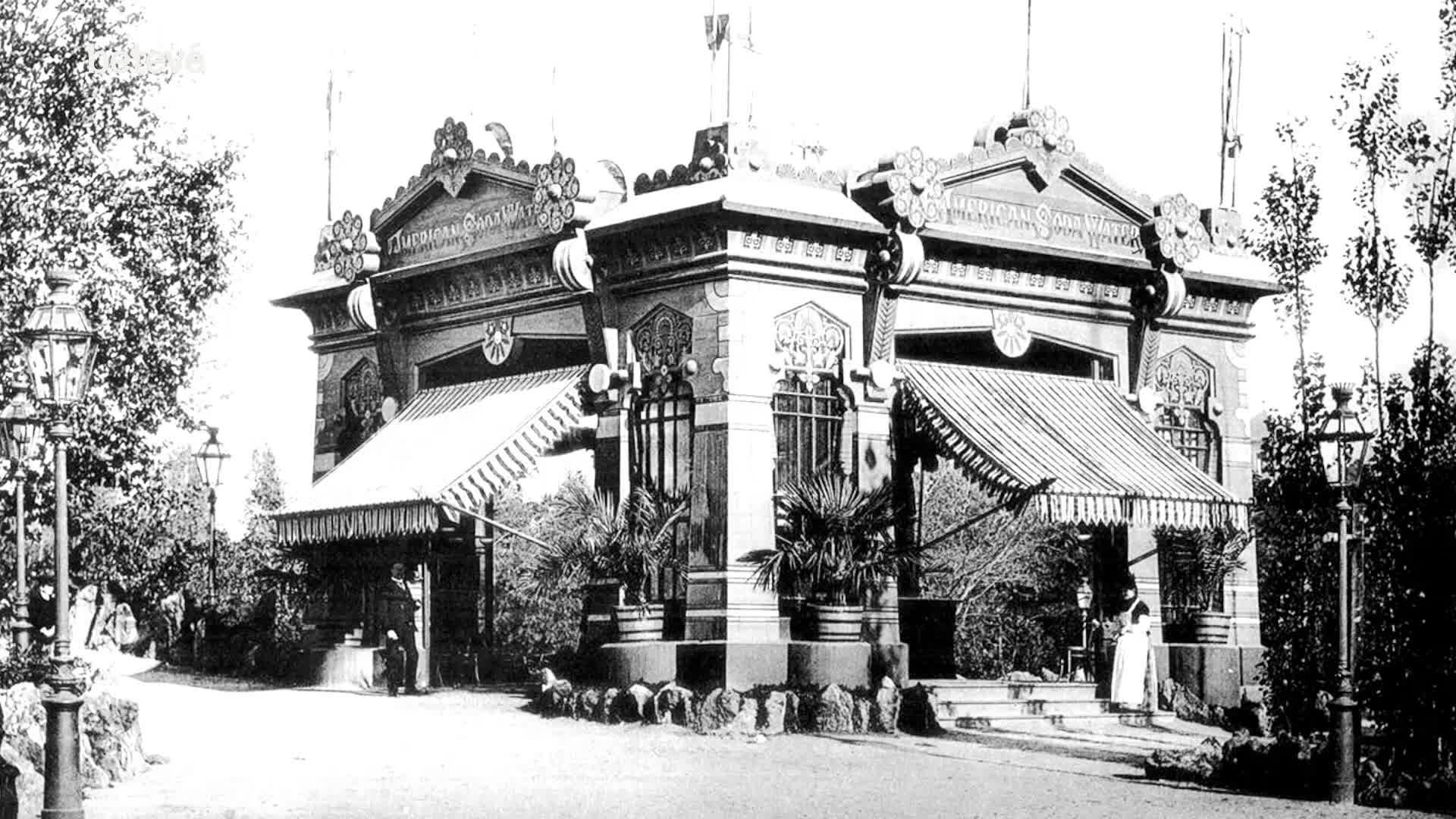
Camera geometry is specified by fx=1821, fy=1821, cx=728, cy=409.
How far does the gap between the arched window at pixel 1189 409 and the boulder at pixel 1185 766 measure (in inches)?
350

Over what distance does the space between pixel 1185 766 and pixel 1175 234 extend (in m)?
9.85

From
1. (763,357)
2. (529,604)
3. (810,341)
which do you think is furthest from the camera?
(529,604)


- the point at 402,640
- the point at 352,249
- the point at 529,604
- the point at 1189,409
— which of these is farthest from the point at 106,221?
the point at 529,604

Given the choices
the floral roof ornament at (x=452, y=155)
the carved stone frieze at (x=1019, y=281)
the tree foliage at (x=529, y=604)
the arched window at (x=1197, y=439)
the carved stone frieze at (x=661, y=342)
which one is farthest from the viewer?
the arched window at (x=1197, y=439)

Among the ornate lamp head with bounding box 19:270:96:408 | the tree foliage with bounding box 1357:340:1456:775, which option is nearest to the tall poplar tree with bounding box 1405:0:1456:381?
the tree foliage with bounding box 1357:340:1456:775

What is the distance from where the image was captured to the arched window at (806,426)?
2153 cm

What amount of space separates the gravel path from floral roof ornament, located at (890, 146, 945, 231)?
245 inches

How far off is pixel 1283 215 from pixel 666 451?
1301cm

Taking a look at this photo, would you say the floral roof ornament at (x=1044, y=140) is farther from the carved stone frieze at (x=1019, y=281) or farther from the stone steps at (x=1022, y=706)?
the stone steps at (x=1022, y=706)

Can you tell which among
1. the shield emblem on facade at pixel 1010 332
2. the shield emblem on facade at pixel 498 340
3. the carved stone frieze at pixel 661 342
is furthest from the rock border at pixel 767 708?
the shield emblem on facade at pixel 498 340

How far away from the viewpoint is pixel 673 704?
65.1 ft

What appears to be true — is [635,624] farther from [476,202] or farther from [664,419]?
[476,202]

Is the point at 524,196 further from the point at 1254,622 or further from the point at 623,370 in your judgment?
the point at 1254,622

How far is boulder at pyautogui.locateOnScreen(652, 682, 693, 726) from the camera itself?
19.7 m
